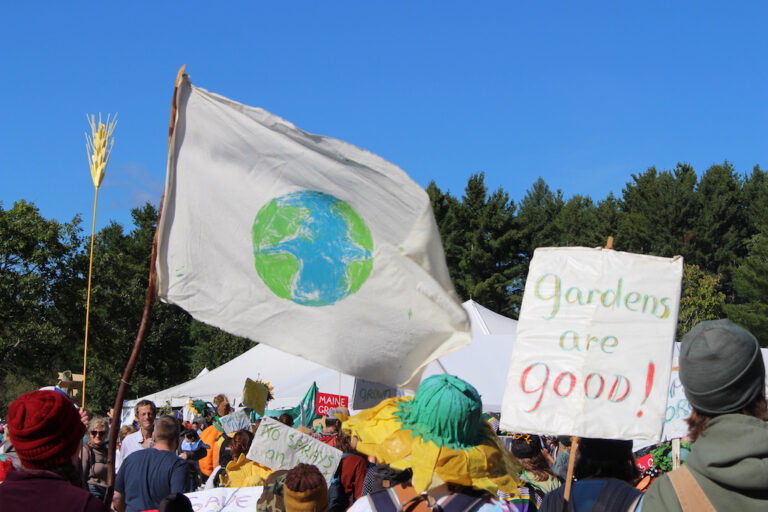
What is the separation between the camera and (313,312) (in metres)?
3.57

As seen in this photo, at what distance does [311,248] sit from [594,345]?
4.78ft

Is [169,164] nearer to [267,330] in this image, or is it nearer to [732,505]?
[267,330]

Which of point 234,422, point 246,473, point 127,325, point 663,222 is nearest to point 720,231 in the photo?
point 663,222

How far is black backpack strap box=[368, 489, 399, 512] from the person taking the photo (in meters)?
2.74

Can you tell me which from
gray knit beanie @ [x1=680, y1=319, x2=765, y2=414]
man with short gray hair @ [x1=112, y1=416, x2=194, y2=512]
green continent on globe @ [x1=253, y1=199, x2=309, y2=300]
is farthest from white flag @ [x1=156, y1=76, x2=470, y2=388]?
man with short gray hair @ [x1=112, y1=416, x2=194, y2=512]

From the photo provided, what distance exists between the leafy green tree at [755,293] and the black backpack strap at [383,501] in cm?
3887

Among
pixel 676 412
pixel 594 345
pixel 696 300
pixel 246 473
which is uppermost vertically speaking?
pixel 696 300

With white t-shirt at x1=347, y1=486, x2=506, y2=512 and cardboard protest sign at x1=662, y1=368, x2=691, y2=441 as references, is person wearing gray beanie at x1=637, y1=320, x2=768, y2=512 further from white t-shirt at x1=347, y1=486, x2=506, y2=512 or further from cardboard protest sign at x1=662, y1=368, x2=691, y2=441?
cardboard protest sign at x1=662, y1=368, x2=691, y2=441

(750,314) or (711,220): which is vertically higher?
(711,220)

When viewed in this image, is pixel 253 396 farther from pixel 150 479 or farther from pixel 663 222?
pixel 663 222

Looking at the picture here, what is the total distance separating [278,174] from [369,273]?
70 centimetres

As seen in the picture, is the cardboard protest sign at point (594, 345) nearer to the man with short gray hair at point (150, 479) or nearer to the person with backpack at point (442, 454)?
the person with backpack at point (442, 454)

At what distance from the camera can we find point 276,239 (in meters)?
3.67

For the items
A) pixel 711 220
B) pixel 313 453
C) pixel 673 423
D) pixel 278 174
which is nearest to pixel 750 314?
pixel 711 220
